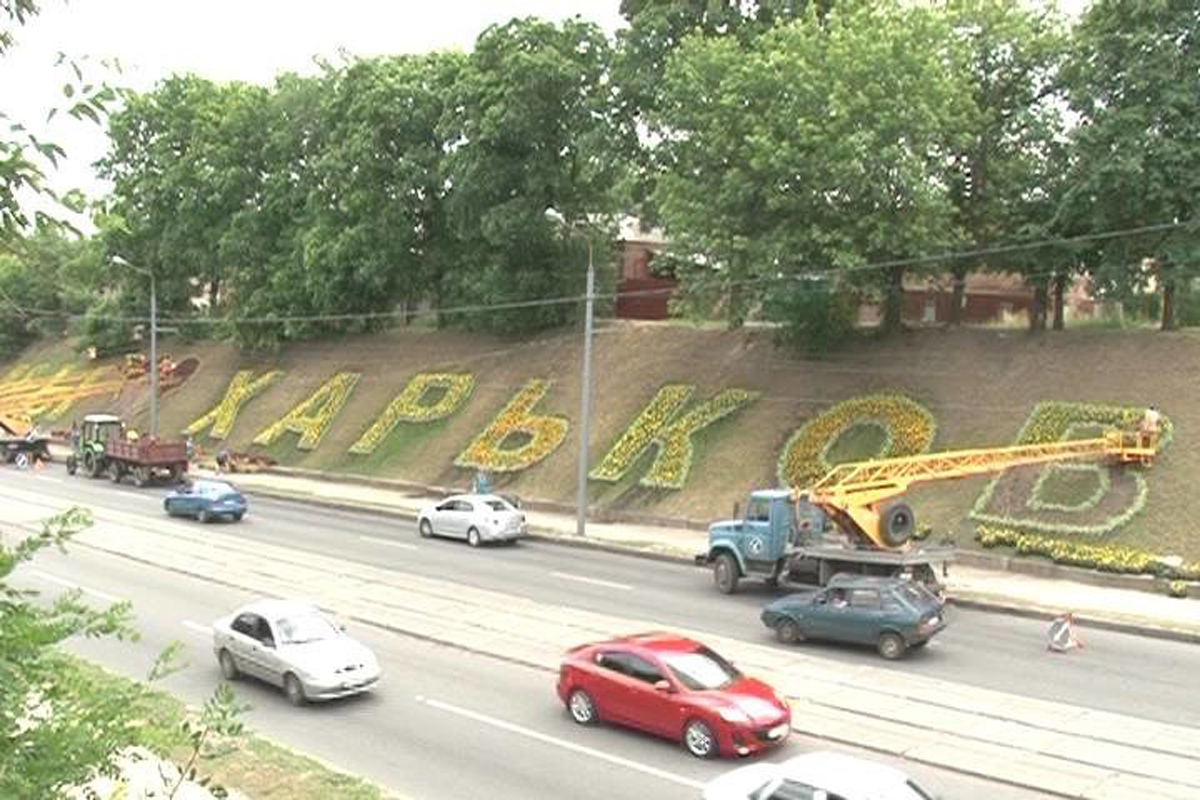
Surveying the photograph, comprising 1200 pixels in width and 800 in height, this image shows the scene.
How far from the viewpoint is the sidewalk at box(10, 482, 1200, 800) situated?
1412cm

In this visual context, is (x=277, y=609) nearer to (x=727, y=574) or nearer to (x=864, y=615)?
(x=864, y=615)

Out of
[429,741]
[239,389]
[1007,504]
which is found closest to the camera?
[429,741]

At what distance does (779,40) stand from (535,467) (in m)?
16.8

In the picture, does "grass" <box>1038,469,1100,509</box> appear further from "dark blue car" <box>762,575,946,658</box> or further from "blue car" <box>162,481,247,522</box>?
"blue car" <box>162,481,247,522</box>

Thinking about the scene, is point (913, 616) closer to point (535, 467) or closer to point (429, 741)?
point (429, 741)

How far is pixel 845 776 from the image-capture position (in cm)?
1083

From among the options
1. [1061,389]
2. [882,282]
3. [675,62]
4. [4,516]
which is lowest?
[4,516]

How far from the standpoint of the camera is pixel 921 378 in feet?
119

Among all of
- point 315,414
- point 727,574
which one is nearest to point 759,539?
point 727,574

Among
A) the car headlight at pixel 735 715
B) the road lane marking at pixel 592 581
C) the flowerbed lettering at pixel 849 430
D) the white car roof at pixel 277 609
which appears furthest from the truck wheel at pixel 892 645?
the flowerbed lettering at pixel 849 430

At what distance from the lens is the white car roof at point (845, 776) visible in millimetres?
10656

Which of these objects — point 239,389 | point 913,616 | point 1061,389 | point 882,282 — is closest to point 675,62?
point 882,282

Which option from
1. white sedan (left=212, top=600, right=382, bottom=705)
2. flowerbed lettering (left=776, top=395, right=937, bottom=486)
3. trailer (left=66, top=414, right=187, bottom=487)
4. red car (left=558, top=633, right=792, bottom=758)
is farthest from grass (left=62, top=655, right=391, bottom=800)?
trailer (left=66, top=414, right=187, bottom=487)

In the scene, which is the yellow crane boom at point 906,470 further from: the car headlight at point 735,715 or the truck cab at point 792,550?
the car headlight at point 735,715
